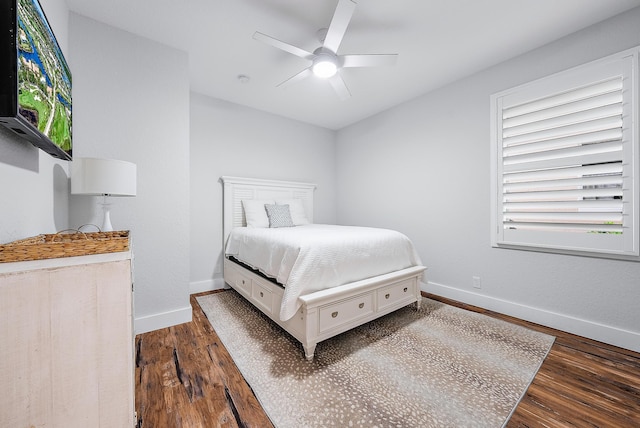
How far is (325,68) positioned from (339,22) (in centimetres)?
47

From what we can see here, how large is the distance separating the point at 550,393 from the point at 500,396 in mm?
320

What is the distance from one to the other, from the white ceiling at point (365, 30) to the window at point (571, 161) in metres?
0.46

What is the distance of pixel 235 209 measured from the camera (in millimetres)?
3396

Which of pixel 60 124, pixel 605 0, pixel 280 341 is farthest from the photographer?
pixel 280 341

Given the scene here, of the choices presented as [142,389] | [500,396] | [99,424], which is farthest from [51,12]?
[500,396]

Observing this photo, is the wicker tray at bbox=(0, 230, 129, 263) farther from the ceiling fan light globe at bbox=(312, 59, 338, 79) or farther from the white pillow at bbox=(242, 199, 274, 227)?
the white pillow at bbox=(242, 199, 274, 227)

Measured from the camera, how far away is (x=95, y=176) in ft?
5.03

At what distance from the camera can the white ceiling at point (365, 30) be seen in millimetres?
1840

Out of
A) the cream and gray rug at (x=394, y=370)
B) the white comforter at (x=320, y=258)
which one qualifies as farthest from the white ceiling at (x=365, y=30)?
the cream and gray rug at (x=394, y=370)

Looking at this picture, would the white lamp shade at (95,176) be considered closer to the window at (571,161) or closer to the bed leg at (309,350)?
the bed leg at (309,350)

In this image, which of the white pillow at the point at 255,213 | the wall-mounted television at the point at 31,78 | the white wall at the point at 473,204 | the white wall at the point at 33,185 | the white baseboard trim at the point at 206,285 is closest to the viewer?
the wall-mounted television at the point at 31,78

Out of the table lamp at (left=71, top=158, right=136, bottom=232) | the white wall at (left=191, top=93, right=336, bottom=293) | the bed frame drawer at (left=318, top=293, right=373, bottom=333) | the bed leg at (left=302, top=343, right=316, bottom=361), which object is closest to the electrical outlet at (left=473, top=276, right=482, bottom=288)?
the bed frame drawer at (left=318, top=293, right=373, bottom=333)

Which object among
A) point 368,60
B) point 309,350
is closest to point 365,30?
point 368,60

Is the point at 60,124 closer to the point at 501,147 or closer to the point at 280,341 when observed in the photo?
the point at 280,341
